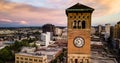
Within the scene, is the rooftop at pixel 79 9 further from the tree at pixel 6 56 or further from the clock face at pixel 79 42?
the tree at pixel 6 56

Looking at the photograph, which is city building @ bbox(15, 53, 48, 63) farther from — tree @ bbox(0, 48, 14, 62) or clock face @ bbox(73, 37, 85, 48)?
clock face @ bbox(73, 37, 85, 48)

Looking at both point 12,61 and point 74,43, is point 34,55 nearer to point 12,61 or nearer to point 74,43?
point 12,61

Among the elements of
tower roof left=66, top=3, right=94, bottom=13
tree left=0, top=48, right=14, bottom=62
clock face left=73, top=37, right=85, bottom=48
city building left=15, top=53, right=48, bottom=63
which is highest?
tower roof left=66, top=3, right=94, bottom=13

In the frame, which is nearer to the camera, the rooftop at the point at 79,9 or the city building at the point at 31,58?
the rooftop at the point at 79,9

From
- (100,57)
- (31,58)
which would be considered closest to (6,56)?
(31,58)

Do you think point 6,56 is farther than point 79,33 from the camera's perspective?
Yes

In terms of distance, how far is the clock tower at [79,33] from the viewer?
22.6 m

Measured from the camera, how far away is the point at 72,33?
22766mm

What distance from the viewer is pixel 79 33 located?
894 inches

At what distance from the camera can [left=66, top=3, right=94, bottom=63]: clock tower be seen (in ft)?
74.3

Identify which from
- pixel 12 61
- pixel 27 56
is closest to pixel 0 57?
pixel 12 61

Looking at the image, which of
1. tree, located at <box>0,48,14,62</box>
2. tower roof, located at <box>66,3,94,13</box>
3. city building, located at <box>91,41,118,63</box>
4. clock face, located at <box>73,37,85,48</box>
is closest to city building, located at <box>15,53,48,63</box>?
tree, located at <box>0,48,14,62</box>

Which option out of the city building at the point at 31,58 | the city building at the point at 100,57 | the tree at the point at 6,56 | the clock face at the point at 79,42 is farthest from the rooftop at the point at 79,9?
the tree at the point at 6,56

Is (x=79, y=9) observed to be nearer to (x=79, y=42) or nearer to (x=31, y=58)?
(x=79, y=42)
